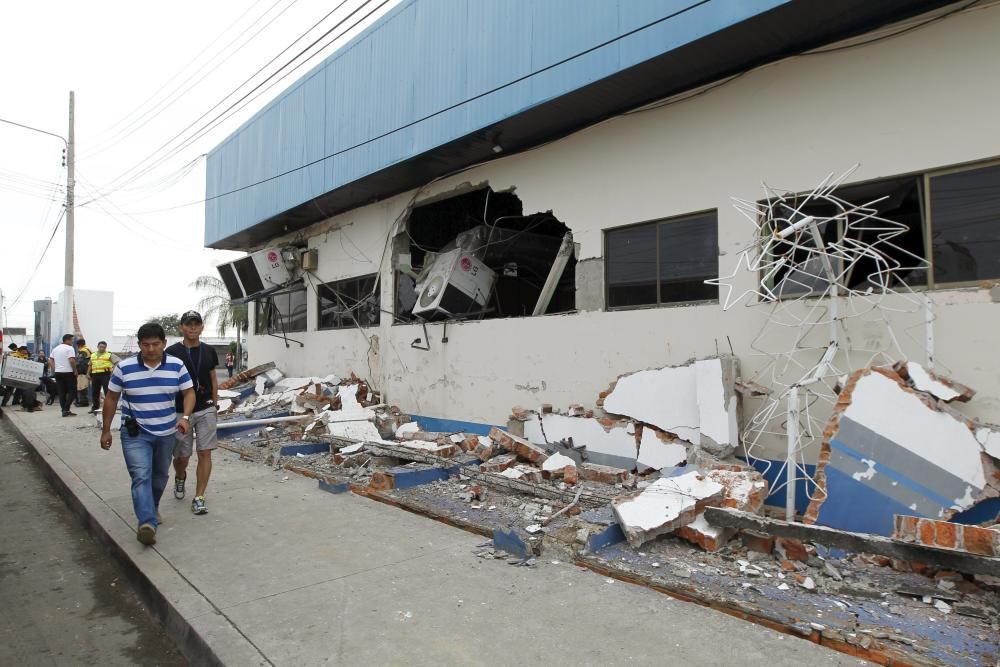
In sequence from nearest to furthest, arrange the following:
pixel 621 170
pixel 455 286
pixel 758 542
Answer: pixel 758 542 < pixel 621 170 < pixel 455 286

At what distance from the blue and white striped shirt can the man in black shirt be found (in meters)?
Result: 0.58

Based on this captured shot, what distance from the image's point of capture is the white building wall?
182 inches

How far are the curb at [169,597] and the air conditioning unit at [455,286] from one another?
16.3 ft

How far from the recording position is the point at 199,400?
5375mm

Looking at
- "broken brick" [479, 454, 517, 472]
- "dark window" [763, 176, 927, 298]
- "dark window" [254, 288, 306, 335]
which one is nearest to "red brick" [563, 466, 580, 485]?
"broken brick" [479, 454, 517, 472]

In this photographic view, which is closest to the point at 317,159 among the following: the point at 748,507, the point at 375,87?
the point at 375,87

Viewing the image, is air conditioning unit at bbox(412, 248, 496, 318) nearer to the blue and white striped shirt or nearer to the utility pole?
the blue and white striped shirt

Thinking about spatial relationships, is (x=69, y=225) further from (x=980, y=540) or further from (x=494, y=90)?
(x=980, y=540)

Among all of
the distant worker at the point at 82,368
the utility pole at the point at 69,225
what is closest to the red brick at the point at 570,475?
the distant worker at the point at 82,368

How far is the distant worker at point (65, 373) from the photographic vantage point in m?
12.5

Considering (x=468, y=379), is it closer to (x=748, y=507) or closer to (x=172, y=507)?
(x=172, y=507)

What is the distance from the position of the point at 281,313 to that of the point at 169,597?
37.7ft

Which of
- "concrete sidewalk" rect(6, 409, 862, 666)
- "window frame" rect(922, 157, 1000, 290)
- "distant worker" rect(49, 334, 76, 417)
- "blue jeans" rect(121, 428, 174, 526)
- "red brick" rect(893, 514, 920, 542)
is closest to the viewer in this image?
"concrete sidewalk" rect(6, 409, 862, 666)

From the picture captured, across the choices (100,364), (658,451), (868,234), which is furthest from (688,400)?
(100,364)
